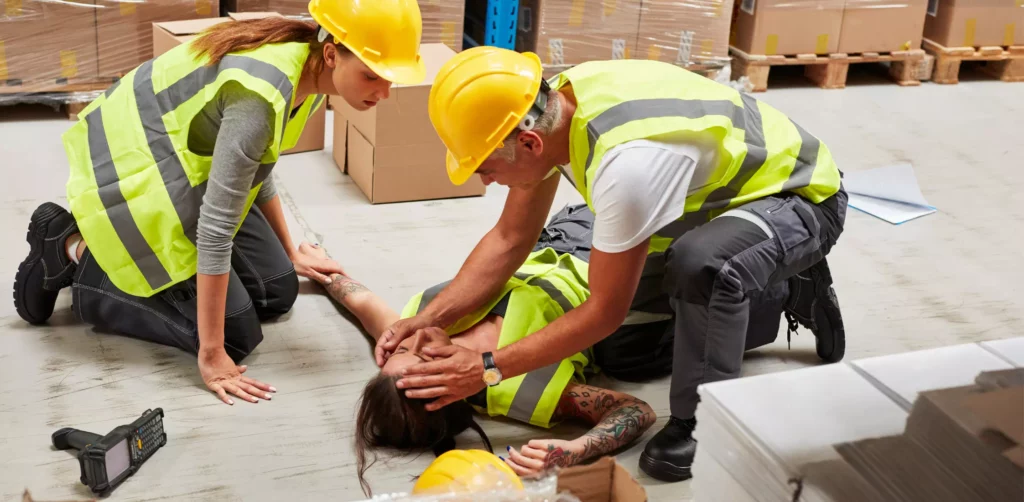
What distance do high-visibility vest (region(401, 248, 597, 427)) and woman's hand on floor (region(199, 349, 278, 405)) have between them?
44 centimetres

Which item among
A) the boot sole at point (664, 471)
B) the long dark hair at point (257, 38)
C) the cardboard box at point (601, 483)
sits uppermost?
the long dark hair at point (257, 38)

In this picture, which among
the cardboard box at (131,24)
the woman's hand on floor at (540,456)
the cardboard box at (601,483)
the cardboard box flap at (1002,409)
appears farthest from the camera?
the cardboard box at (131,24)

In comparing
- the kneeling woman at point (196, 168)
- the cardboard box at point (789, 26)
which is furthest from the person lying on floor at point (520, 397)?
the cardboard box at point (789, 26)

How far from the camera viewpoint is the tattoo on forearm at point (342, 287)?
3230 millimetres

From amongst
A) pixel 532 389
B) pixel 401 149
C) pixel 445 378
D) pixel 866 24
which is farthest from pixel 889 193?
pixel 445 378

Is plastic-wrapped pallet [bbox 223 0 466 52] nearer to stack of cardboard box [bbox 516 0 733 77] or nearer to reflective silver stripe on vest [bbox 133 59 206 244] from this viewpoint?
stack of cardboard box [bbox 516 0 733 77]

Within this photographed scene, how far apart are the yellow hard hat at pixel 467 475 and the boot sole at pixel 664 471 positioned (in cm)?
77

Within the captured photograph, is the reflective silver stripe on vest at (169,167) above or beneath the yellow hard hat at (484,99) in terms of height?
beneath

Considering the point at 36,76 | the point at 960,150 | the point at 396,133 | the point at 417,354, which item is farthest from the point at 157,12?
the point at 960,150

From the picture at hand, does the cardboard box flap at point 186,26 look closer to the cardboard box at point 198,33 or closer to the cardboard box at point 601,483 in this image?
the cardboard box at point 198,33

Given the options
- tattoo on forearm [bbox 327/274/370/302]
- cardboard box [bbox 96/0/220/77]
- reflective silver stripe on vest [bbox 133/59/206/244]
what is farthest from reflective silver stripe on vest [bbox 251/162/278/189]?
cardboard box [bbox 96/0/220/77]

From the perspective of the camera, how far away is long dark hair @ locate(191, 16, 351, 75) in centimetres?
265

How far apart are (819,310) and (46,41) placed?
3278 millimetres

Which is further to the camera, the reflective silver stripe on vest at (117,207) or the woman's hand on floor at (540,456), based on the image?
the reflective silver stripe on vest at (117,207)
